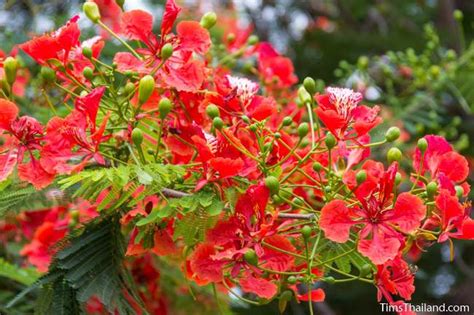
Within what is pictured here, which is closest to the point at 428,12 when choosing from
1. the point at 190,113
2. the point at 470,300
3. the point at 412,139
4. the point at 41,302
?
the point at 412,139

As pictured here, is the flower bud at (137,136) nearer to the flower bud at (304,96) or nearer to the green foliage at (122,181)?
the green foliage at (122,181)

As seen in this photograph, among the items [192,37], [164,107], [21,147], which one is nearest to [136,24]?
[192,37]

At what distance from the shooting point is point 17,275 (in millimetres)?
1888

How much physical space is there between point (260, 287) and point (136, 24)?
1.82 feet

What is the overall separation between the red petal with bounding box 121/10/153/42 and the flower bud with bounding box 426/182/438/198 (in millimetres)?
601

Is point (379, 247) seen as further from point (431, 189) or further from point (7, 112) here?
point (7, 112)

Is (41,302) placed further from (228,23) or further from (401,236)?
(228,23)

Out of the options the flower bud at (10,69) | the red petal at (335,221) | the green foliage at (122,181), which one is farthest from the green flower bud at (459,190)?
the flower bud at (10,69)

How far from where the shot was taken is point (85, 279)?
1.48 meters

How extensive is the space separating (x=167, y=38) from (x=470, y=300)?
87.7 inches

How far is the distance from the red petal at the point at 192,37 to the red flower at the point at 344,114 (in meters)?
0.25

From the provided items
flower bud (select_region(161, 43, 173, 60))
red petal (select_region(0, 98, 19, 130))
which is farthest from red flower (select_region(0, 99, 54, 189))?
flower bud (select_region(161, 43, 173, 60))

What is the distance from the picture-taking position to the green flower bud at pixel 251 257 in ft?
4.60

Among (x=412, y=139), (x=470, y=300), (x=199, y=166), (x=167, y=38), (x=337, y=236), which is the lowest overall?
(x=470, y=300)
